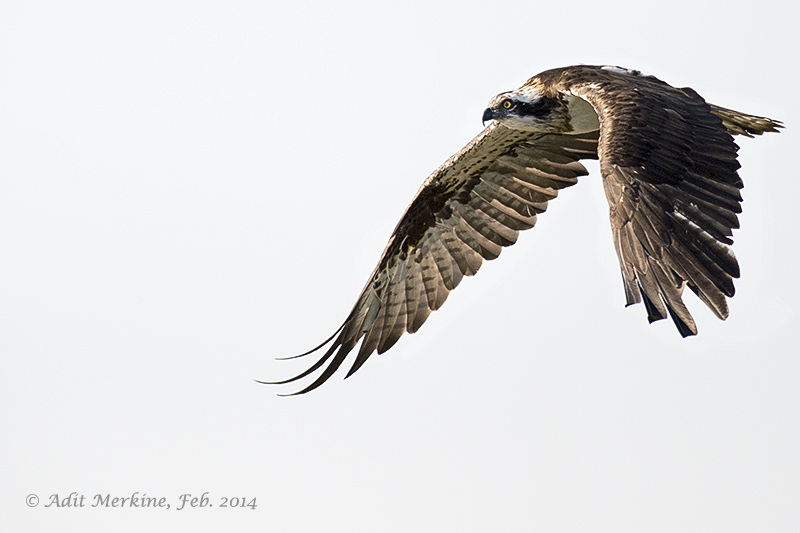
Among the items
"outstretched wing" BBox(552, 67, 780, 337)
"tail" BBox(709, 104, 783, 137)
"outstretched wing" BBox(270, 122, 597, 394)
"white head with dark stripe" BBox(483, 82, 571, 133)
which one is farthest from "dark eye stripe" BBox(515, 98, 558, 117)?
"tail" BBox(709, 104, 783, 137)

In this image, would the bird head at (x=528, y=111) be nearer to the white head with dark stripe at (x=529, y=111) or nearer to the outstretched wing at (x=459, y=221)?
the white head with dark stripe at (x=529, y=111)

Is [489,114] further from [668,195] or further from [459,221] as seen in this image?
[668,195]

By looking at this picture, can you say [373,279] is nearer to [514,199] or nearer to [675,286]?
[514,199]

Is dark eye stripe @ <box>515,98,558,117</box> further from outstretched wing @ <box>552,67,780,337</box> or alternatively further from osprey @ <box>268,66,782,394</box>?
outstretched wing @ <box>552,67,780,337</box>

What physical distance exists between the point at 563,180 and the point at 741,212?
3.77 meters

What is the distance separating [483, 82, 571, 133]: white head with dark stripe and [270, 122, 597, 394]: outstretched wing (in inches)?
→ 26.7

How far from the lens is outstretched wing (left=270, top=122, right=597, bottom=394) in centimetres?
1208

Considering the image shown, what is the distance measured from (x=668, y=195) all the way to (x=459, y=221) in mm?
3947

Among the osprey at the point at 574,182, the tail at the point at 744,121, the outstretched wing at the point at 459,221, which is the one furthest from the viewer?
the outstretched wing at the point at 459,221

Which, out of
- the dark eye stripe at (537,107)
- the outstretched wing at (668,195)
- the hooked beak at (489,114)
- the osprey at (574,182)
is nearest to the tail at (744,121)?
the osprey at (574,182)

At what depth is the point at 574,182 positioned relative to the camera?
1222 cm

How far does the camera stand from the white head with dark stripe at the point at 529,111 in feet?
36.1

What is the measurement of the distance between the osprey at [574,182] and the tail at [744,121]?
0.04ft

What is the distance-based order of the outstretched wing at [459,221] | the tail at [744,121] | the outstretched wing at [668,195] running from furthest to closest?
1. the outstretched wing at [459,221]
2. the tail at [744,121]
3. the outstretched wing at [668,195]
